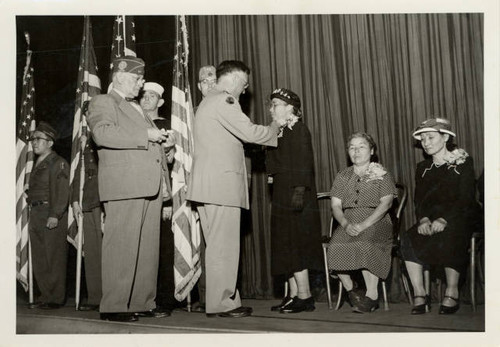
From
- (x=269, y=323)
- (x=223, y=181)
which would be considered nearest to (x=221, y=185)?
(x=223, y=181)

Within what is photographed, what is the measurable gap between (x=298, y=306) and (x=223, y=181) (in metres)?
1.07

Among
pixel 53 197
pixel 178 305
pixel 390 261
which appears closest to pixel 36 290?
pixel 53 197

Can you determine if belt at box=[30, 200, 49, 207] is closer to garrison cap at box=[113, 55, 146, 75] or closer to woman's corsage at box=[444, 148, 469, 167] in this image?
garrison cap at box=[113, 55, 146, 75]

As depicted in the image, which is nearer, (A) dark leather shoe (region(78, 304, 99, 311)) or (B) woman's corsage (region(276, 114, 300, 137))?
(B) woman's corsage (region(276, 114, 300, 137))

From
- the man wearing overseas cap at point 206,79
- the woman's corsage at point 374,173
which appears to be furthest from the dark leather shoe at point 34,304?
the woman's corsage at point 374,173

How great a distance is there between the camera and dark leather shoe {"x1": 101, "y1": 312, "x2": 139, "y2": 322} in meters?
5.34

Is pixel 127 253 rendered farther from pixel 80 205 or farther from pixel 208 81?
pixel 208 81

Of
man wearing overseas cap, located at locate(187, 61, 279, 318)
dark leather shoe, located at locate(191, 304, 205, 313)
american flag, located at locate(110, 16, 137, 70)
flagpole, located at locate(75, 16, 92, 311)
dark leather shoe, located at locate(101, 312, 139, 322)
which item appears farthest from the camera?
flagpole, located at locate(75, 16, 92, 311)

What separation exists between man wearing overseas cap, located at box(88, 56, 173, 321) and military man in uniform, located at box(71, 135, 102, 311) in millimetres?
512

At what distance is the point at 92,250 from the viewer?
6.04m

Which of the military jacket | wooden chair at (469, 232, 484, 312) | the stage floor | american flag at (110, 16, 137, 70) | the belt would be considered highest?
american flag at (110, 16, 137, 70)

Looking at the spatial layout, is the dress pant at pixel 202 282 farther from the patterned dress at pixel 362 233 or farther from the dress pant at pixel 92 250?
the patterned dress at pixel 362 233

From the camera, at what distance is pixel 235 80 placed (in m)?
5.55

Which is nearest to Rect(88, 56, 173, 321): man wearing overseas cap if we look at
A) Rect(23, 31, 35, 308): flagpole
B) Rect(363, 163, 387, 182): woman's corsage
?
Rect(23, 31, 35, 308): flagpole
